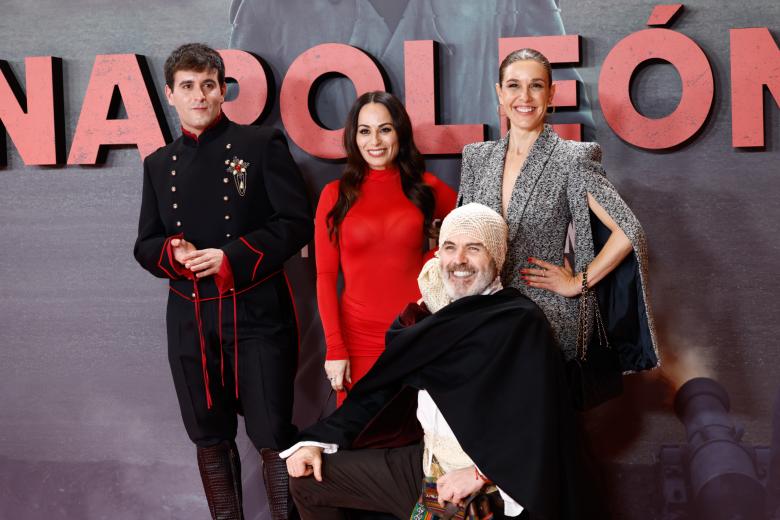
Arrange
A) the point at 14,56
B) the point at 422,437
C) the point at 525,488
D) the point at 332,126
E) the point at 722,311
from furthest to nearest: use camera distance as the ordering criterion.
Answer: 1. the point at 14,56
2. the point at 332,126
3. the point at 722,311
4. the point at 422,437
5. the point at 525,488

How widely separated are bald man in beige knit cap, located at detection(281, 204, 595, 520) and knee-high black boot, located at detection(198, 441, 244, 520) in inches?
30.5

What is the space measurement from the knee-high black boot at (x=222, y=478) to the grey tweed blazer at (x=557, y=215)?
49.0 inches

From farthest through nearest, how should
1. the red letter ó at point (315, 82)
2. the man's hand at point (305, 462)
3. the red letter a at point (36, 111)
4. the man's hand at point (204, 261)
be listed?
the red letter a at point (36, 111) < the red letter ó at point (315, 82) < the man's hand at point (204, 261) < the man's hand at point (305, 462)

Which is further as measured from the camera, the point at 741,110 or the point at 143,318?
the point at 143,318

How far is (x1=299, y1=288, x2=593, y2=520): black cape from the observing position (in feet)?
7.33

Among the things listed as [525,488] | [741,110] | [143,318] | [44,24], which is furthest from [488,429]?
[44,24]

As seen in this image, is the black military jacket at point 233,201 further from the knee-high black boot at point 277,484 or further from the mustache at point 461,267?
the mustache at point 461,267

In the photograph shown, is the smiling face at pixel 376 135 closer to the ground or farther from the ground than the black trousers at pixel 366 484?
farther from the ground

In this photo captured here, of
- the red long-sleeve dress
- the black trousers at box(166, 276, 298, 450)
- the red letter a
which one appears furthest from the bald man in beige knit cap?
the red letter a

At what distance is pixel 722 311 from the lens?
11.1 feet

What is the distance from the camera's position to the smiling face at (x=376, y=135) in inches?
124

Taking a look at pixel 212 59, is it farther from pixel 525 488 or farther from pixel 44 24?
pixel 525 488

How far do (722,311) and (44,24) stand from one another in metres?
3.03

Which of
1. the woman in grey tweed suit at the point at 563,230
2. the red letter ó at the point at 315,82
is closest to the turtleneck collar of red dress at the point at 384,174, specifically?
the red letter ó at the point at 315,82
